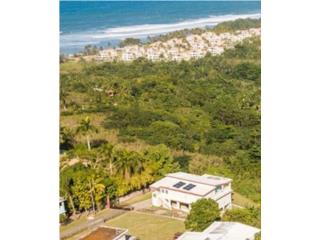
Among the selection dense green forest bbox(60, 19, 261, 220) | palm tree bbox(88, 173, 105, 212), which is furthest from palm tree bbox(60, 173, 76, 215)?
palm tree bbox(88, 173, 105, 212)

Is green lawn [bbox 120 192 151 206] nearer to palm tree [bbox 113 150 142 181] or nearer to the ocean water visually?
palm tree [bbox 113 150 142 181]

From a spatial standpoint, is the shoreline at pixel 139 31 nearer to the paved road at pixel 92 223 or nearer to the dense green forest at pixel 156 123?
the dense green forest at pixel 156 123

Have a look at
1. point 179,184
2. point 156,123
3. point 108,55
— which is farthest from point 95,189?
point 108,55

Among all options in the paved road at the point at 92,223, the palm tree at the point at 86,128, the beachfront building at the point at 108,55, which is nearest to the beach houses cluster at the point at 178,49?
the beachfront building at the point at 108,55
